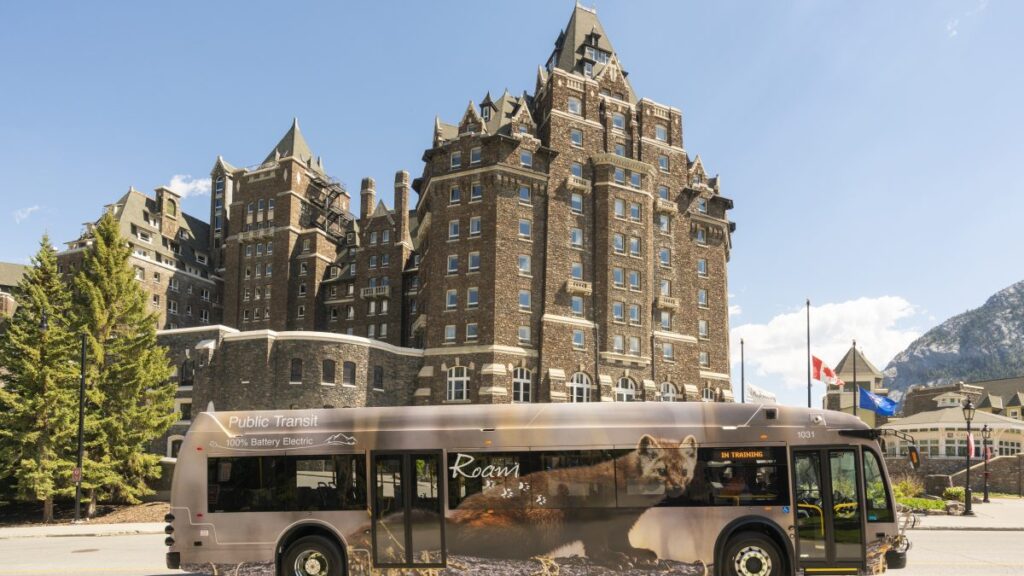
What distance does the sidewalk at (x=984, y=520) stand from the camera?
1077 inches

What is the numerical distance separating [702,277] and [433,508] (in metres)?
53.8

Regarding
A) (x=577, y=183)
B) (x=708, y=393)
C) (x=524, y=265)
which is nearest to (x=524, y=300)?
(x=524, y=265)

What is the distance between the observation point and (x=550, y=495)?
1373 cm

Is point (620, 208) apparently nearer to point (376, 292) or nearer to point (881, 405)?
point (881, 405)

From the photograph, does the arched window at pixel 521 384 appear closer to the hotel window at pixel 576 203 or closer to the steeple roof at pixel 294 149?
the hotel window at pixel 576 203

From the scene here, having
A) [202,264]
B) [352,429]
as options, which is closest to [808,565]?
[352,429]

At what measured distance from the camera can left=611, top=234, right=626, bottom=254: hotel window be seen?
5597 centimetres

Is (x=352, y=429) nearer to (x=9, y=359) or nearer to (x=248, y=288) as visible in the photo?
(x=9, y=359)

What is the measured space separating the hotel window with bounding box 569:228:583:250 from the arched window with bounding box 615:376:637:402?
394 inches

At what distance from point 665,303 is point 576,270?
853 cm

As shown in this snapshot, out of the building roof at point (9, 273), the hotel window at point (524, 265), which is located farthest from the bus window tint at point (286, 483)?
the building roof at point (9, 273)

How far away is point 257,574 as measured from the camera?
14156 mm

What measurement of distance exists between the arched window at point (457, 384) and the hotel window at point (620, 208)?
1597 centimetres

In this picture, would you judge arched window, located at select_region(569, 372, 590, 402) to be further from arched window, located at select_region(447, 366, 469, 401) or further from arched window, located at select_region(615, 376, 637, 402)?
arched window, located at select_region(447, 366, 469, 401)
